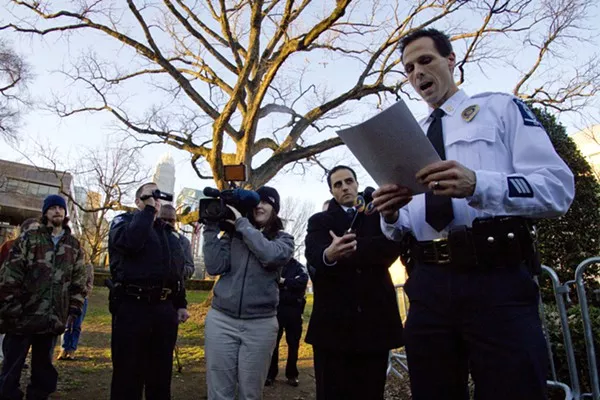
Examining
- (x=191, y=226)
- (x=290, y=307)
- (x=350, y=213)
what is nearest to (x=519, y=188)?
(x=350, y=213)

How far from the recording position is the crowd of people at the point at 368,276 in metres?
1.36

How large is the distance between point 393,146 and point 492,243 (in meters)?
0.49

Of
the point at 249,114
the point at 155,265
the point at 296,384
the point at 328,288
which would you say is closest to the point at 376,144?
the point at 328,288

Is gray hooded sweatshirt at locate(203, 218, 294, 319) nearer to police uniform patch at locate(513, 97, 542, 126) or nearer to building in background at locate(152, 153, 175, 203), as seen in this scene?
police uniform patch at locate(513, 97, 542, 126)

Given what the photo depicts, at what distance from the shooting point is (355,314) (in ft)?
8.37

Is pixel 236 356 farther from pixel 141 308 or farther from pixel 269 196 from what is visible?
pixel 269 196

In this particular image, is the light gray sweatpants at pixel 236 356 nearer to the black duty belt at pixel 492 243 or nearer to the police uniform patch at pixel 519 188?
the black duty belt at pixel 492 243

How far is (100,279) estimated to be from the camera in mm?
21938

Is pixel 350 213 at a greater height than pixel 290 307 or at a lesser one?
greater

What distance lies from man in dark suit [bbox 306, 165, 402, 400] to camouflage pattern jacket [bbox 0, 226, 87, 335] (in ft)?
8.56

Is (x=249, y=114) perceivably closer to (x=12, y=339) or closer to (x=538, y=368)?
(x=12, y=339)

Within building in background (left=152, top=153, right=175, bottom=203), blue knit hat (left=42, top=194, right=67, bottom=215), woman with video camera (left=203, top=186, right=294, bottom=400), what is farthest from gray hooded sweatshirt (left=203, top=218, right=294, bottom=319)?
building in background (left=152, top=153, right=175, bottom=203)

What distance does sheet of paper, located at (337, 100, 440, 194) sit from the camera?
4.57 ft

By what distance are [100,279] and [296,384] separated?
1991cm
